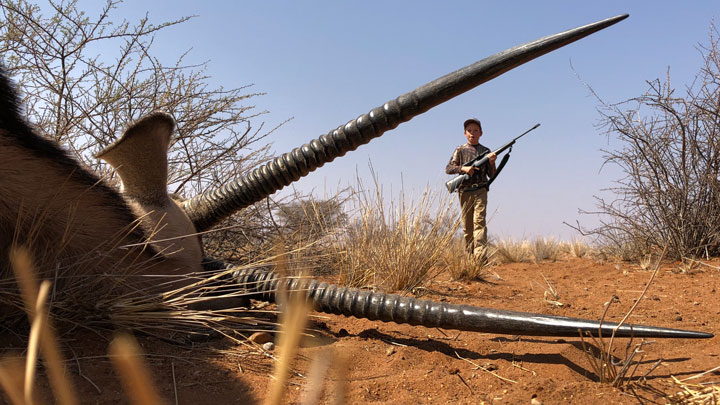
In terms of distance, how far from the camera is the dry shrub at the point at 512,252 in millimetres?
8836

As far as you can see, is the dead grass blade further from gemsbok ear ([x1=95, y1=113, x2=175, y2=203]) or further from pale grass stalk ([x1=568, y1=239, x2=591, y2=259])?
pale grass stalk ([x1=568, y1=239, x2=591, y2=259])

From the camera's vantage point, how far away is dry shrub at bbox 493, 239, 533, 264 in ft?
29.0

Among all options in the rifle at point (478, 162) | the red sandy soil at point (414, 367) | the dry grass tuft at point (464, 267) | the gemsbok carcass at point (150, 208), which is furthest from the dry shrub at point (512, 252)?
the gemsbok carcass at point (150, 208)

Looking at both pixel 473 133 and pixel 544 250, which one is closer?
pixel 473 133

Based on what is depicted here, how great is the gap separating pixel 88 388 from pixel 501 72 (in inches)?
78.1

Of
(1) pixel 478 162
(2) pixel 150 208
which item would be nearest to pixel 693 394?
(2) pixel 150 208

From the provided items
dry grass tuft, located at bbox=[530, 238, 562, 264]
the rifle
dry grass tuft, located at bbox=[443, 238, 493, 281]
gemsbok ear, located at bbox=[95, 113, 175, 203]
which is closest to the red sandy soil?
gemsbok ear, located at bbox=[95, 113, 175, 203]

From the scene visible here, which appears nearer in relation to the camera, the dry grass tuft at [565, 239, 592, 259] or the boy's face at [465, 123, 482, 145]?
the boy's face at [465, 123, 482, 145]

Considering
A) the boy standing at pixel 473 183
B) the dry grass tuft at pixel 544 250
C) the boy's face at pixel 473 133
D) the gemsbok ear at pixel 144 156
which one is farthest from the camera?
the dry grass tuft at pixel 544 250

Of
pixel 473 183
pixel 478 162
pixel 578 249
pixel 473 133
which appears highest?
pixel 473 133

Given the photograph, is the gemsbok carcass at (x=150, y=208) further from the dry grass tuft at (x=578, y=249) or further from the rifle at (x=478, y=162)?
the dry grass tuft at (x=578, y=249)

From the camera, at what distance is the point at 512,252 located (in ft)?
31.2

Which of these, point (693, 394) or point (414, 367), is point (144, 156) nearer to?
point (414, 367)

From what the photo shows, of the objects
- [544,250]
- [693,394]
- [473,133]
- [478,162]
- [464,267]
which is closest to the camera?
[693,394]
